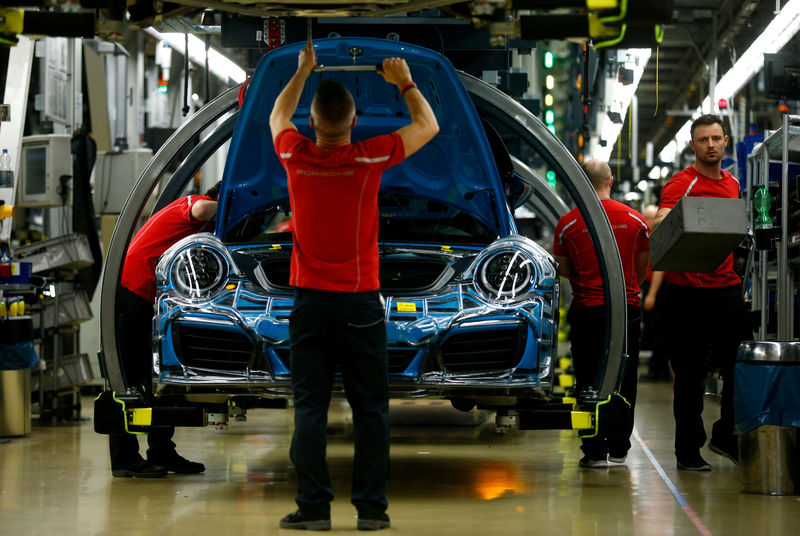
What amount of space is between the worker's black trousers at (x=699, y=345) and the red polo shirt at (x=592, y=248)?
1.07 ft

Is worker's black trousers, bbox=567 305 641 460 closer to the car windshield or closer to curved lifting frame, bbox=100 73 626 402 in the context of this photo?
the car windshield

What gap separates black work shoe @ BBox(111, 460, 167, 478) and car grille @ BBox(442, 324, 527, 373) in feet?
6.34

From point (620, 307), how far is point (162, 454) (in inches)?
102

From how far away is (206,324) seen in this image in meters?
5.27

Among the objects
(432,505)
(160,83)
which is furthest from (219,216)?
(160,83)

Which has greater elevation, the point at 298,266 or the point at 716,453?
the point at 298,266

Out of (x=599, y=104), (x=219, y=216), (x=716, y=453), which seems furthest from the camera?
(x=599, y=104)

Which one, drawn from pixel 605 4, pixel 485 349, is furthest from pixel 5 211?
pixel 605 4

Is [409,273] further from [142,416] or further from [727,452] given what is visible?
[727,452]

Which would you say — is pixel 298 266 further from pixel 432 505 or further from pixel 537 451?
pixel 537 451

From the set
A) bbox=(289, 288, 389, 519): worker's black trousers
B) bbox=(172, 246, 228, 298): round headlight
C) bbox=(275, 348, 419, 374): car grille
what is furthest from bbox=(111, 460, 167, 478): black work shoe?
bbox=(289, 288, 389, 519): worker's black trousers

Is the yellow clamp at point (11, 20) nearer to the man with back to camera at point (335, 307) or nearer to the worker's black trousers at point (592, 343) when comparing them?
the man with back to camera at point (335, 307)

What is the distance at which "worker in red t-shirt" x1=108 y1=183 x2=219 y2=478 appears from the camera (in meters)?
6.18

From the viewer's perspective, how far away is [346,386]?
470 cm
